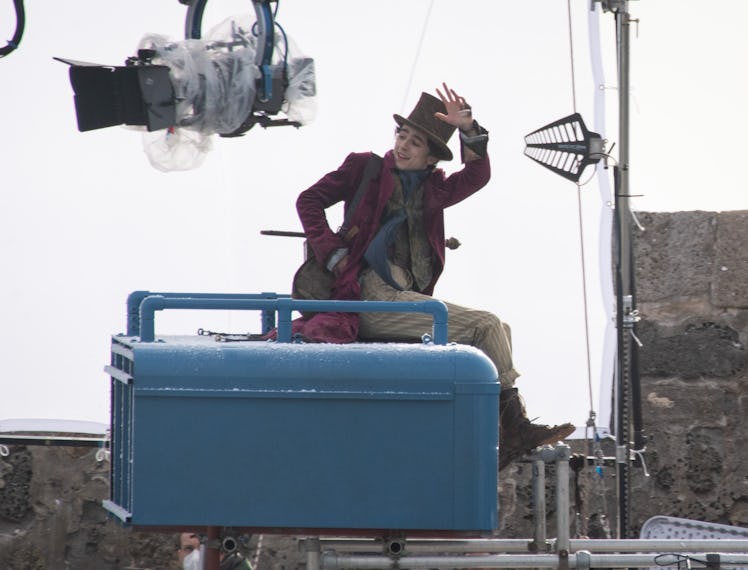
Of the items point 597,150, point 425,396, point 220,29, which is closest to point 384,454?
point 425,396

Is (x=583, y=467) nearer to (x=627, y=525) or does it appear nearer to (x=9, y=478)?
(x=627, y=525)

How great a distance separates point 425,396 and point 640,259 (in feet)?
8.84

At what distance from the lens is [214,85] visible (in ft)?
16.3

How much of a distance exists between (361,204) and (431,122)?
1.19 feet

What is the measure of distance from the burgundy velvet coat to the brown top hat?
0.38 feet

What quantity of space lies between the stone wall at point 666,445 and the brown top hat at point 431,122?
5.35ft

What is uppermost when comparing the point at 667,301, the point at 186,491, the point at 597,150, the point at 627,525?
the point at 597,150

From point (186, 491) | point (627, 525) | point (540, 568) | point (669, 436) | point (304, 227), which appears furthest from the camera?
point (669, 436)

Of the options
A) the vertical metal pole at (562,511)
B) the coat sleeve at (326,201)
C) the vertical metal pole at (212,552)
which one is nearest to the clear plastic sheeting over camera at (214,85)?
the coat sleeve at (326,201)

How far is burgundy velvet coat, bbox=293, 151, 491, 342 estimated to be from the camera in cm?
501

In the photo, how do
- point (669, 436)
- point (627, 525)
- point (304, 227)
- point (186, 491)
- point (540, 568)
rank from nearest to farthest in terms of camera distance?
point (186, 491)
point (540, 568)
point (304, 227)
point (627, 525)
point (669, 436)

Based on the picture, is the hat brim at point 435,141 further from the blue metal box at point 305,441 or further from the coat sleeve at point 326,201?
the blue metal box at point 305,441

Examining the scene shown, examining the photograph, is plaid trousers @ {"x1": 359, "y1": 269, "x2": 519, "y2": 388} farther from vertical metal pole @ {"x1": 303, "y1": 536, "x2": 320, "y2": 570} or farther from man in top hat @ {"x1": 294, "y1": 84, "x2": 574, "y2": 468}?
vertical metal pole @ {"x1": 303, "y1": 536, "x2": 320, "y2": 570}

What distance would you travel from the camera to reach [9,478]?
19.8 ft
